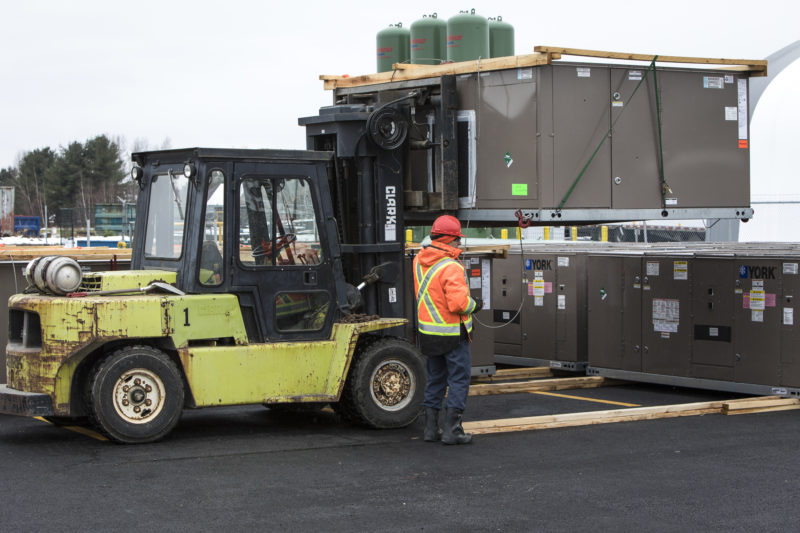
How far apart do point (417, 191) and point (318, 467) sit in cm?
316

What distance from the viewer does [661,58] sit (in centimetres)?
975

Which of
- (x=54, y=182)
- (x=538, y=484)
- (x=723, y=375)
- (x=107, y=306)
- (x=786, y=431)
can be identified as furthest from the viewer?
(x=54, y=182)

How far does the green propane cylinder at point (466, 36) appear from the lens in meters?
10.2

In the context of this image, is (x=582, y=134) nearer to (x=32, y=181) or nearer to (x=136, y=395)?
(x=136, y=395)

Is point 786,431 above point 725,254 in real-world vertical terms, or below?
below

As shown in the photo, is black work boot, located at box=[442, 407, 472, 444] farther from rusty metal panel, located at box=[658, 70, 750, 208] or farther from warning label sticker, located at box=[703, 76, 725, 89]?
warning label sticker, located at box=[703, 76, 725, 89]

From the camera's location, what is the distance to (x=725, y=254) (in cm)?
1174

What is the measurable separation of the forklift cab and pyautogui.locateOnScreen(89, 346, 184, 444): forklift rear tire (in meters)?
0.71

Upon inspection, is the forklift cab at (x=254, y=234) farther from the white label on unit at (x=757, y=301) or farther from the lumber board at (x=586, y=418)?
the white label on unit at (x=757, y=301)

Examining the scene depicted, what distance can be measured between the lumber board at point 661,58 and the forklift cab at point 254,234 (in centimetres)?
228

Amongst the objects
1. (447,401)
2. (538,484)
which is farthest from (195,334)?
(538,484)

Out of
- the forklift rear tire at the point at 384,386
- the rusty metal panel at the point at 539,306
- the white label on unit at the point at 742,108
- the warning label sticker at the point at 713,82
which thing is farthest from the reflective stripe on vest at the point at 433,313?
the rusty metal panel at the point at 539,306

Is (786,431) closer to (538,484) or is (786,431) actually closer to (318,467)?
(538,484)

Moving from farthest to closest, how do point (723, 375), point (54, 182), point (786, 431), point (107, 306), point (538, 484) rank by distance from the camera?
point (54, 182) < point (723, 375) < point (786, 431) < point (107, 306) < point (538, 484)
